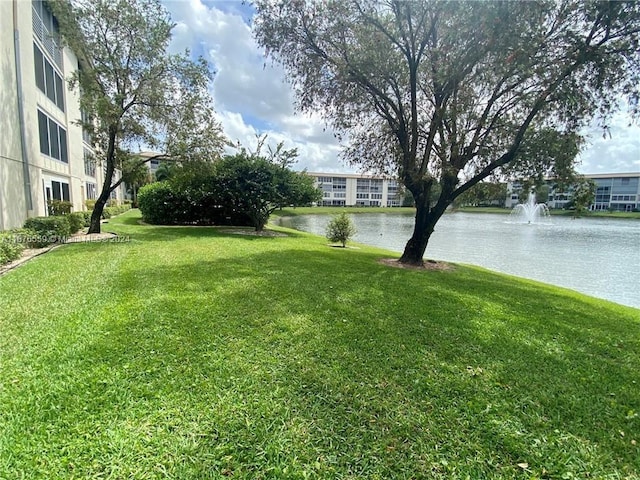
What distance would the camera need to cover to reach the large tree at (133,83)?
12008mm

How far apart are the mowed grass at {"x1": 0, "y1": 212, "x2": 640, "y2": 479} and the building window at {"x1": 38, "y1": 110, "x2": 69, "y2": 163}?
1215 centimetres

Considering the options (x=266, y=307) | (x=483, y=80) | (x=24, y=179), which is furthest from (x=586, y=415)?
(x=24, y=179)

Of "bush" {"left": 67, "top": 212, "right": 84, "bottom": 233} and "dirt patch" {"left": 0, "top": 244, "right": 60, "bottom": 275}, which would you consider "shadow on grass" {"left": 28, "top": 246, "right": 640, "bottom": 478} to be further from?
"bush" {"left": 67, "top": 212, "right": 84, "bottom": 233}

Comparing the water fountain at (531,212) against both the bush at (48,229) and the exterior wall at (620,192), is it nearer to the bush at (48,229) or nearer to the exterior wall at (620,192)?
the exterior wall at (620,192)

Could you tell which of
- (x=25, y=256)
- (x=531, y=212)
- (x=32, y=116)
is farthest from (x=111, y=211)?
(x=531, y=212)

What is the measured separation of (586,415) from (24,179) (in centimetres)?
1725

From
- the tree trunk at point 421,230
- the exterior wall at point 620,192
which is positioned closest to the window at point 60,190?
the tree trunk at point 421,230

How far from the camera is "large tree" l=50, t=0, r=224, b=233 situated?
12.0 meters

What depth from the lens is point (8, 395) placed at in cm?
297

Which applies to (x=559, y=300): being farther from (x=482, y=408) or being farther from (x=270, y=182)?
(x=270, y=182)

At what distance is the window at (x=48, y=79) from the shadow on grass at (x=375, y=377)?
14500 millimetres

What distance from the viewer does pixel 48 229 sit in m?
11.0

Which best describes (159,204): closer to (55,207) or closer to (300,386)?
(55,207)

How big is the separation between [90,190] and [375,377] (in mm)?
29025
